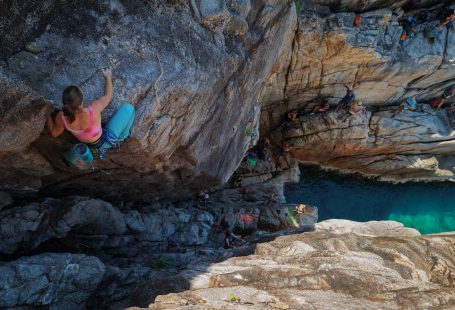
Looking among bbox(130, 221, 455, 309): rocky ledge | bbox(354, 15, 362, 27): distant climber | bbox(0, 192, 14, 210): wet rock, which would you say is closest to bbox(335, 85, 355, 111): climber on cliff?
bbox(354, 15, 362, 27): distant climber

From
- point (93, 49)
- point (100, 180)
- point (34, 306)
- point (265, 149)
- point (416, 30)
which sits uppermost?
point (416, 30)

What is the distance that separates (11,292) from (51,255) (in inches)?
43.4

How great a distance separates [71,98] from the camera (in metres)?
5.21

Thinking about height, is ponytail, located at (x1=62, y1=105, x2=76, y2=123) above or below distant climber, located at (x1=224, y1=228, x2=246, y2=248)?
above

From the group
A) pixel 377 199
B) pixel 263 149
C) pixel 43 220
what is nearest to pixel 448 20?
pixel 377 199

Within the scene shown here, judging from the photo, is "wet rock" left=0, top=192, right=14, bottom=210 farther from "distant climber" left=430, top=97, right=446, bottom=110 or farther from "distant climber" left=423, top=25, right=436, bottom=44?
"distant climber" left=430, top=97, right=446, bottom=110

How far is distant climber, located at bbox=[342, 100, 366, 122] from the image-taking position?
17.7m

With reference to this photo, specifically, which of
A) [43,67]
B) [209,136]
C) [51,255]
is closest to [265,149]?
[209,136]

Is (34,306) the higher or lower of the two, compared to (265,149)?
lower

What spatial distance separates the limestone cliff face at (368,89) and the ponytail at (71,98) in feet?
40.1

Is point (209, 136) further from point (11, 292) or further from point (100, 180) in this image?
point (11, 292)

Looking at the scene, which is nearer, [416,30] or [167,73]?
[167,73]

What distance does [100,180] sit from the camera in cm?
959

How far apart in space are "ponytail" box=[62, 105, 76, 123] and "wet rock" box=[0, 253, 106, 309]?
12.2 ft
